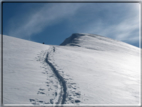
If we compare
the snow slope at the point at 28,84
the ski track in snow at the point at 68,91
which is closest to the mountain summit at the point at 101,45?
the snow slope at the point at 28,84

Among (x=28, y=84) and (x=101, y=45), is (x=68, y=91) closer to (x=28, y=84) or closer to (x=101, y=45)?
(x=28, y=84)

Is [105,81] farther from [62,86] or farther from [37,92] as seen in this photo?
[37,92]

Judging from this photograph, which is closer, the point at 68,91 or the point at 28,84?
the point at 68,91

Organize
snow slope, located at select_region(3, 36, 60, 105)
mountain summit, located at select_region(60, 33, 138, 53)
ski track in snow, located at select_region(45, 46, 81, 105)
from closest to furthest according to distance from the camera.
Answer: snow slope, located at select_region(3, 36, 60, 105), ski track in snow, located at select_region(45, 46, 81, 105), mountain summit, located at select_region(60, 33, 138, 53)

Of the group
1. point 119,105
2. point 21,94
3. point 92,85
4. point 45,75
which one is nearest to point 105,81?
point 92,85

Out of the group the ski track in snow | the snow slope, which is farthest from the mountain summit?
the ski track in snow

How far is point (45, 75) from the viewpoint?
1003 cm

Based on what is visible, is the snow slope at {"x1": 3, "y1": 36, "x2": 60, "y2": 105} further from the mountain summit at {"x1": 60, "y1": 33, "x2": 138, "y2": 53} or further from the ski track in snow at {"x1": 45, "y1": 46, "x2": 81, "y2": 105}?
the mountain summit at {"x1": 60, "y1": 33, "x2": 138, "y2": 53}

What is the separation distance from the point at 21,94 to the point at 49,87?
1.59m

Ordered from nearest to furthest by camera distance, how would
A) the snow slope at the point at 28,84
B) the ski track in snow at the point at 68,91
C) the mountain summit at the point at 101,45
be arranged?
1. the snow slope at the point at 28,84
2. the ski track in snow at the point at 68,91
3. the mountain summit at the point at 101,45

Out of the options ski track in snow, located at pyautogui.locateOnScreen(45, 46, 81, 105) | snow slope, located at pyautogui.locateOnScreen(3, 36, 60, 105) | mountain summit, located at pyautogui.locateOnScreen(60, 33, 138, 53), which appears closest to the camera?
→ snow slope, located at pyautogui.locateOnScreen(3, 36, 60, 105)

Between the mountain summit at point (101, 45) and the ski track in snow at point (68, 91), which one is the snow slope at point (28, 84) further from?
the mountain summit at point (101, 45)

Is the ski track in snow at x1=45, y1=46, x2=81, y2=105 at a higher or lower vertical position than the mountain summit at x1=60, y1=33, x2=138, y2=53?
lower

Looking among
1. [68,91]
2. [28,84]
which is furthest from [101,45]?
[28,84]
